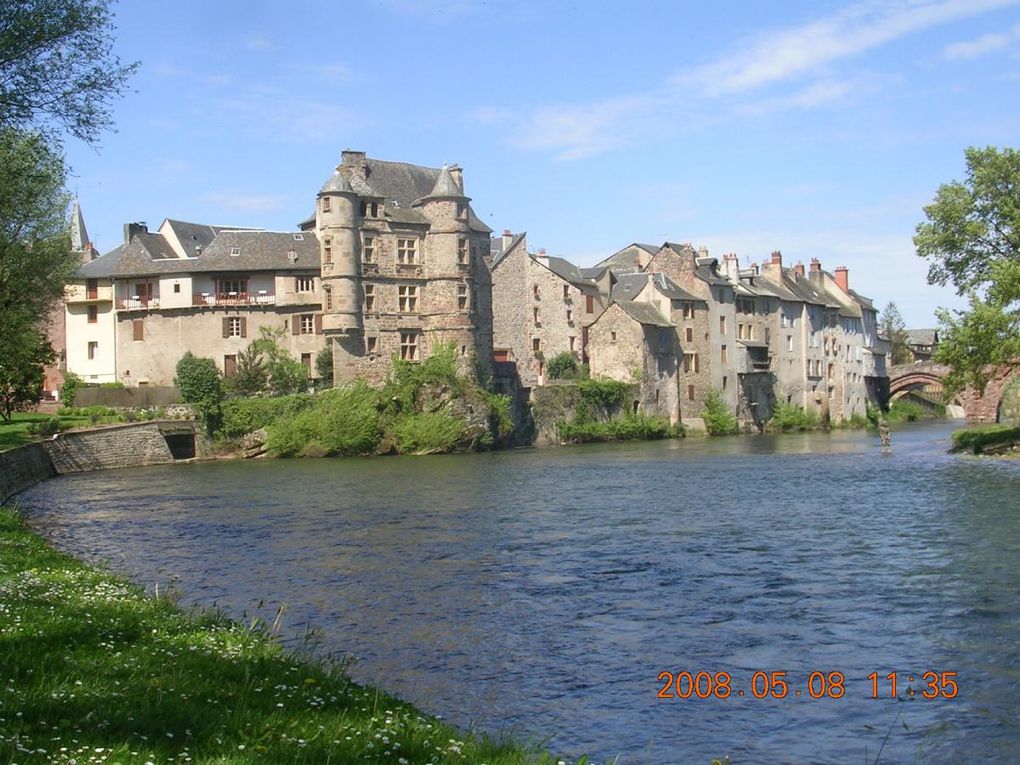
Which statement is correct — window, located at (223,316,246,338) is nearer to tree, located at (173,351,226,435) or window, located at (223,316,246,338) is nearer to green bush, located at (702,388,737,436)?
tree, located at (173,351,226,435)

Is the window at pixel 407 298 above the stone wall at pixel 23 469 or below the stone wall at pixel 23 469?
above

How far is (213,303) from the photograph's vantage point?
74.8m

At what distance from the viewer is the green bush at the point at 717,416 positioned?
8800 cm

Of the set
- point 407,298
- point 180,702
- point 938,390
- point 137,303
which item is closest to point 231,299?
point 137,303

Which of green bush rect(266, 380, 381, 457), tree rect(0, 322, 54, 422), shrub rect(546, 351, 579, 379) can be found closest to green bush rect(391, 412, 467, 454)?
green bush rect(266, 380, 381, 457)

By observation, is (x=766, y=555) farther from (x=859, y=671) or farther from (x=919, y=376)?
(x=919, y=376)

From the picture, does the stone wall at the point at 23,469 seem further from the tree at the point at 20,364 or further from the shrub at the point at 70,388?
the shrub at the point at 70,388

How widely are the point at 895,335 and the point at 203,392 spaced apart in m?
108

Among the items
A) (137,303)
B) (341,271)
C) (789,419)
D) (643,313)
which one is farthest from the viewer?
(789,419)

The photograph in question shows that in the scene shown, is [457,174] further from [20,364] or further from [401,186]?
[20,364]

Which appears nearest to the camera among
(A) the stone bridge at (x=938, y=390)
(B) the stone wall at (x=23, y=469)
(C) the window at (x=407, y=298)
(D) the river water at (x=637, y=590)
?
(D) the river water at (x=637, y=590)

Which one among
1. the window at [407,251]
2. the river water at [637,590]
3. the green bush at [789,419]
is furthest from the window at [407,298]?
the green bush at [789,419]

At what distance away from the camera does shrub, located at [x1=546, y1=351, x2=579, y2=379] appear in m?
85.1
